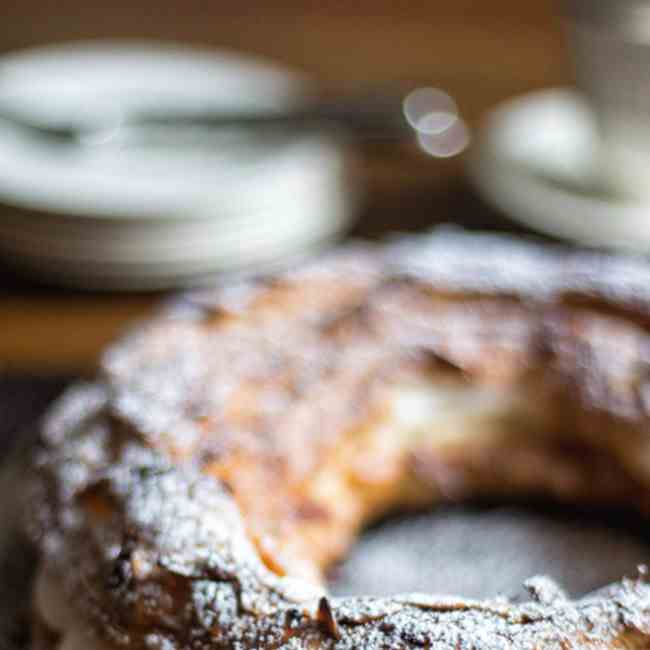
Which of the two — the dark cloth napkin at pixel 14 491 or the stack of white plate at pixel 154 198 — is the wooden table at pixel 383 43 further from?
the dark cloth napkin at pixel 14 491

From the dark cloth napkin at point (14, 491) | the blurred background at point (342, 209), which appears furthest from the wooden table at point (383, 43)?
the dark cloth napkin at point (14, 491)

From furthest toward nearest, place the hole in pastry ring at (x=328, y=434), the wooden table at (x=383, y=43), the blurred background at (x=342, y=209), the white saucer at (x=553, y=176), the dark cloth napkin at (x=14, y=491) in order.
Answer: the wooden table at (x=383, y=43) < the white saucer at (x=553, y=176) < the blurred background at (x=342, y=209) < the dark cloth napkin at (x=14, y=491) < the hole in pastry ring at (x=328, y=434)

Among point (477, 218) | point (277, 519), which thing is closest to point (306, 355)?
point (277, 519)

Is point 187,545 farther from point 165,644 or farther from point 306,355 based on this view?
point 306,355

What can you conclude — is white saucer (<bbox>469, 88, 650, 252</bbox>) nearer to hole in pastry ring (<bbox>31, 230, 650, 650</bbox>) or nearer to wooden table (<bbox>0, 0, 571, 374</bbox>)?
wooden table (<bbox>0, 0, 571, 374</bbox>)

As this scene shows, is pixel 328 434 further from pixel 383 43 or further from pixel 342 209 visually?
pixel 383 43

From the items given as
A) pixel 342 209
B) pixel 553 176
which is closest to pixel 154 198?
pixel 342 209
